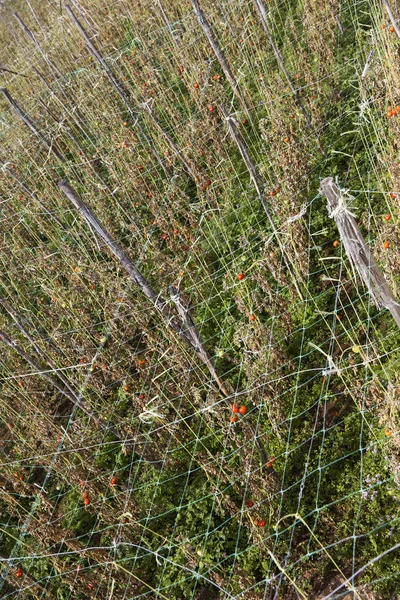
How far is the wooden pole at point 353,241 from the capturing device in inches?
71.0

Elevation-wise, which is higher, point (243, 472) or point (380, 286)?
point (380, 286)

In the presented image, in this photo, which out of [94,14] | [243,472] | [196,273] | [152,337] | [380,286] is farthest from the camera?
[94,14]

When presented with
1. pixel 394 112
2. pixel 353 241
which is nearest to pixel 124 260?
pixel 353 241

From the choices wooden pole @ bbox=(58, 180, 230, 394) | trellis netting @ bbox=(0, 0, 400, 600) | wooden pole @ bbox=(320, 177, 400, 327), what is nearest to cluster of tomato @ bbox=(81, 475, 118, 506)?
Answer: trellis netting @ bbox=(0, 0, 400, 600)

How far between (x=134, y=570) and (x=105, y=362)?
1.14 metres

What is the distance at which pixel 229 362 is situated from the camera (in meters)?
2.86

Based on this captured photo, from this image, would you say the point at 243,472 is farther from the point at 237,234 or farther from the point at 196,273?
the point at 237,234

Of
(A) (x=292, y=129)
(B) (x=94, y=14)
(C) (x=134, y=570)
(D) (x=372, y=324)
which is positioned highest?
(B) (x=94, y=14)

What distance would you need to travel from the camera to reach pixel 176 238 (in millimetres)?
3494

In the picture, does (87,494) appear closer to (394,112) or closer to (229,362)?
(229,362)

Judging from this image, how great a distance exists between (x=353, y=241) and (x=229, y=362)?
117cm

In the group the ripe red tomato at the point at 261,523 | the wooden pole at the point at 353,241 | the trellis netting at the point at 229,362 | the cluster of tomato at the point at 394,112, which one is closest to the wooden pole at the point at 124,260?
the trellis netting at the point at 229,362

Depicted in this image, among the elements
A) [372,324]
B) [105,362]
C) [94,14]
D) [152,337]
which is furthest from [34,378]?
[94,14]

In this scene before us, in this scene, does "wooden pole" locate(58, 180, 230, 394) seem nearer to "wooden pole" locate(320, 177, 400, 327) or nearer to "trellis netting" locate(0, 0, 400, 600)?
"trellis netting" locate(0, 0, 400, 600)
